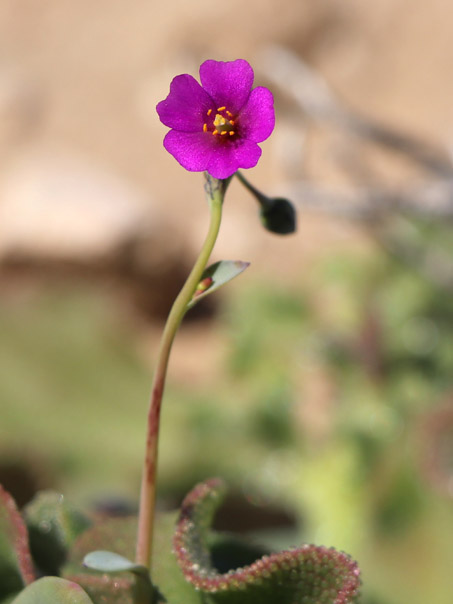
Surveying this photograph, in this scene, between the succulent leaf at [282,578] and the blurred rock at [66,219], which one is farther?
the blurred rock at [66,219]

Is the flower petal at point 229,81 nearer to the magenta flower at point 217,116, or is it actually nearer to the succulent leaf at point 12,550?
the magenta flower at point 217,116

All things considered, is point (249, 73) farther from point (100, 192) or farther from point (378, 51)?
point (378, 51)

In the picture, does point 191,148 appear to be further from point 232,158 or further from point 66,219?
point 66,219

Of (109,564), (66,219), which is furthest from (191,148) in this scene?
(66,219)

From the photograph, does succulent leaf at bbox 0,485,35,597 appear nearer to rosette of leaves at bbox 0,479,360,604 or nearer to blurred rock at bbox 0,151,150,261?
rosette of leaves at bbox 0,479,360,604

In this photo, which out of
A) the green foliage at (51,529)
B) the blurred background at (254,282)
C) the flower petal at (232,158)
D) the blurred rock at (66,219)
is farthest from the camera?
the blurred rock at (66,219)

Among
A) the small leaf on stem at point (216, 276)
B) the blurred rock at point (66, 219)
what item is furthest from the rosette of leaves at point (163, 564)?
the blurred rock at point (66, 219)
